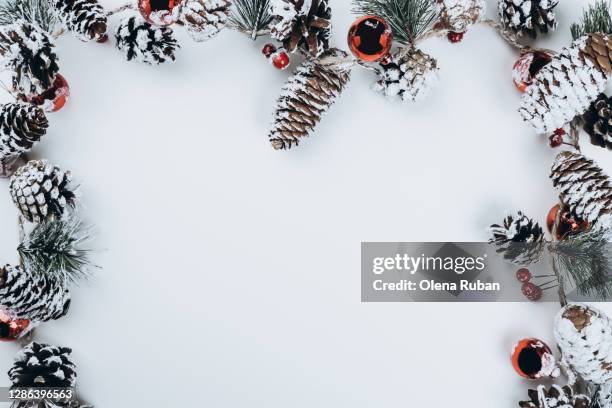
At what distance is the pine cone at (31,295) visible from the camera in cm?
78

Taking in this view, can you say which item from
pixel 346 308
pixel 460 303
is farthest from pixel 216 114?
pixel 460 303

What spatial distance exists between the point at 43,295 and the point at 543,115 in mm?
754

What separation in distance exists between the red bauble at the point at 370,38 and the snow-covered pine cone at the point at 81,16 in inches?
14.2

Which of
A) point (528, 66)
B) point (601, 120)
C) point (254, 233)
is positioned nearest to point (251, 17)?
point (254, 233)

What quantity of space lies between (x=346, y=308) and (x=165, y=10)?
1.65 ft

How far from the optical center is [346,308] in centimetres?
86

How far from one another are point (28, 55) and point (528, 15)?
0.71 m

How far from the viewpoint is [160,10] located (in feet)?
2.59

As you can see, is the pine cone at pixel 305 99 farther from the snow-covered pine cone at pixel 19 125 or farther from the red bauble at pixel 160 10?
the snow-covered pine cone at pixel 19 125

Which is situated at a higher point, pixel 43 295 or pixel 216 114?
pixel 216 114

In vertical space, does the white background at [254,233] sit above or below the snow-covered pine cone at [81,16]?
below

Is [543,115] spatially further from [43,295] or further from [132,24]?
[43,295]

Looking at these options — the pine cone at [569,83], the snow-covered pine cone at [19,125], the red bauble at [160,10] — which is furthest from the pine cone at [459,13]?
the snow-covered pine cone at [19,125]

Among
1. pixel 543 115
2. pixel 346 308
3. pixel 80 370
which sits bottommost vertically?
pixel 80 370
